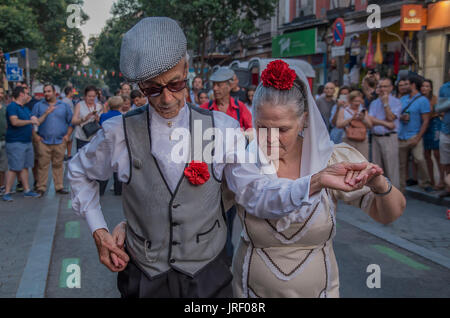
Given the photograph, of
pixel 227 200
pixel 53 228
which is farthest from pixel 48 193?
pixel 227 200

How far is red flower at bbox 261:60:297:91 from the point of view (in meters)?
2.29

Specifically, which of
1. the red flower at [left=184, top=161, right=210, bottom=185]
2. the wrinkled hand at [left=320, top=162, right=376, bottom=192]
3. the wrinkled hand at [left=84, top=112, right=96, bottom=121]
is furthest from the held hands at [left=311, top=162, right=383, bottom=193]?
the wrinkled hand at [left=84, top=112, right=96, bottom=121]

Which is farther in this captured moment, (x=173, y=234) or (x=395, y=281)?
(x=395, y=281)

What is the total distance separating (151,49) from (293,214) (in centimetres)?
Result: 91

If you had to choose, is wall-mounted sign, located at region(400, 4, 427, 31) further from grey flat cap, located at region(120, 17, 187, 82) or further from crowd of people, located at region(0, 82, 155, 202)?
grey flat cap, located at region(120, 17, 187, 82)

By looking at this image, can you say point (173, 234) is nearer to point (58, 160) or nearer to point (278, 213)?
point (278, 213)

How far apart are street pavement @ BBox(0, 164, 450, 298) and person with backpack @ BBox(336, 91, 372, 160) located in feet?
3.73

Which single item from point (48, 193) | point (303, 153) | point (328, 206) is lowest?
point (48, 193)

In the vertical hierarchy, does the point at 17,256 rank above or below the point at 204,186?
below

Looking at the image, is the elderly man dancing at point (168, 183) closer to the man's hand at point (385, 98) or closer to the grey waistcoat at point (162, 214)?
the grey waistcoat at point (162, 214)

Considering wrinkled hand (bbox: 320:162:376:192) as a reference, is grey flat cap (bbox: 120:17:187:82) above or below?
above

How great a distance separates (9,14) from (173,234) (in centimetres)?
2398

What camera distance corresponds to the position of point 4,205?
849 cm

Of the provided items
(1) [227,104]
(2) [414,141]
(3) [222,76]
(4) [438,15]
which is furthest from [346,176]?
(4) [438,15]
